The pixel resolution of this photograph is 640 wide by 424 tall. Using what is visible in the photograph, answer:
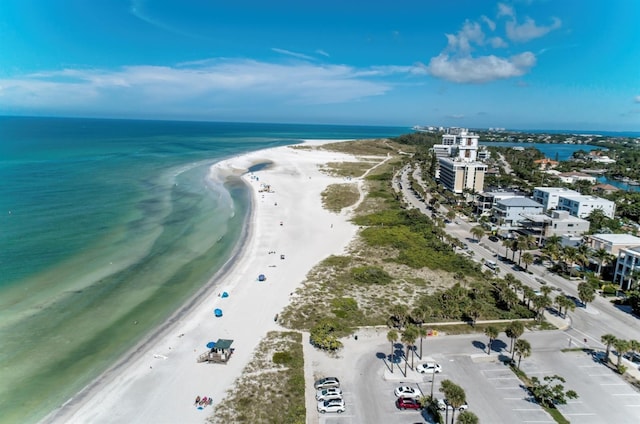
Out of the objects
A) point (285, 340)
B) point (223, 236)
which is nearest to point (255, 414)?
point (285, 340)

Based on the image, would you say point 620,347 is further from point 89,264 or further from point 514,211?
point 89,264

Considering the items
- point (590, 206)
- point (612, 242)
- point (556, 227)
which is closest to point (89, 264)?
point (556, 227)

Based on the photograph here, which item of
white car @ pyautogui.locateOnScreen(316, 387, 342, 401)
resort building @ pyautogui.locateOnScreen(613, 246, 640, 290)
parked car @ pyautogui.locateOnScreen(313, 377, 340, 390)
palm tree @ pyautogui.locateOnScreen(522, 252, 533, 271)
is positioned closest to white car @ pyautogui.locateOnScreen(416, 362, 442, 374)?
parked car @ pyautogui.locateOnScreen(313, 377, 340, 390)

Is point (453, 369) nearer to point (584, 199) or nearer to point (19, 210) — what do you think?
point (584, 199)

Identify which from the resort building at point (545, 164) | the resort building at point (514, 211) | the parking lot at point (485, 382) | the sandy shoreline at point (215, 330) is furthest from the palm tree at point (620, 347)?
the resort building at point (545, 164)

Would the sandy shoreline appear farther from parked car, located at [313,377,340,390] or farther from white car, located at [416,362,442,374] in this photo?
white car, located at [416,362,442,374]
